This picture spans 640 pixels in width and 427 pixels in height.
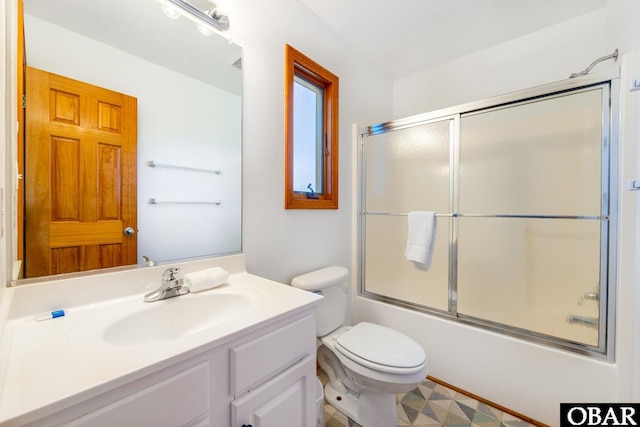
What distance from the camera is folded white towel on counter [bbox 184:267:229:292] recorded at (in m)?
0.98

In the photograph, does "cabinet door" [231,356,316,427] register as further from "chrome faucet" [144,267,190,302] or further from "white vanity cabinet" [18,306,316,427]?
"chrome faucet" [144,267,190,302]

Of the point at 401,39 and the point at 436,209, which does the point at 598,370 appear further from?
the point at 401,39

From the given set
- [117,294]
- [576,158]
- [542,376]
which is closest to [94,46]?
[117,294]

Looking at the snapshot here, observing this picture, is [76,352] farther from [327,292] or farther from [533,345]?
[533,345]

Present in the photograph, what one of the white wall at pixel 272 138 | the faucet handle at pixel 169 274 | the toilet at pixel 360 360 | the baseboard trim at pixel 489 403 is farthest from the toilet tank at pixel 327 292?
the baseboard trim at pixel 489 403

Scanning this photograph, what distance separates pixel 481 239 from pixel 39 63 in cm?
215

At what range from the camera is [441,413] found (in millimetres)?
1399

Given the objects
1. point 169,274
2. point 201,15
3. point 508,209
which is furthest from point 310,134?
point 508,209

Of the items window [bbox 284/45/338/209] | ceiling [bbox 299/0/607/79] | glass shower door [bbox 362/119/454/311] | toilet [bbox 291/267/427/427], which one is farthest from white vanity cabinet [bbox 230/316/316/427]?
ceiling [bbox 299/0/607/79]

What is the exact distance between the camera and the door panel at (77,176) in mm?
793

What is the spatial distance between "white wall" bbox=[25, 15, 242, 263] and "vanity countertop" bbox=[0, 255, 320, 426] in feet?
1.02

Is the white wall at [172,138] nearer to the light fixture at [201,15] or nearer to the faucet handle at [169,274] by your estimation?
the faucet handle at [169,274]

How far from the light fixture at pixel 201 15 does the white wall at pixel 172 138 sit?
0.25m

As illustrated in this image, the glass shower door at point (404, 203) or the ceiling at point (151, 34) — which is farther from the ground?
the ceiling at point (151, 34)
